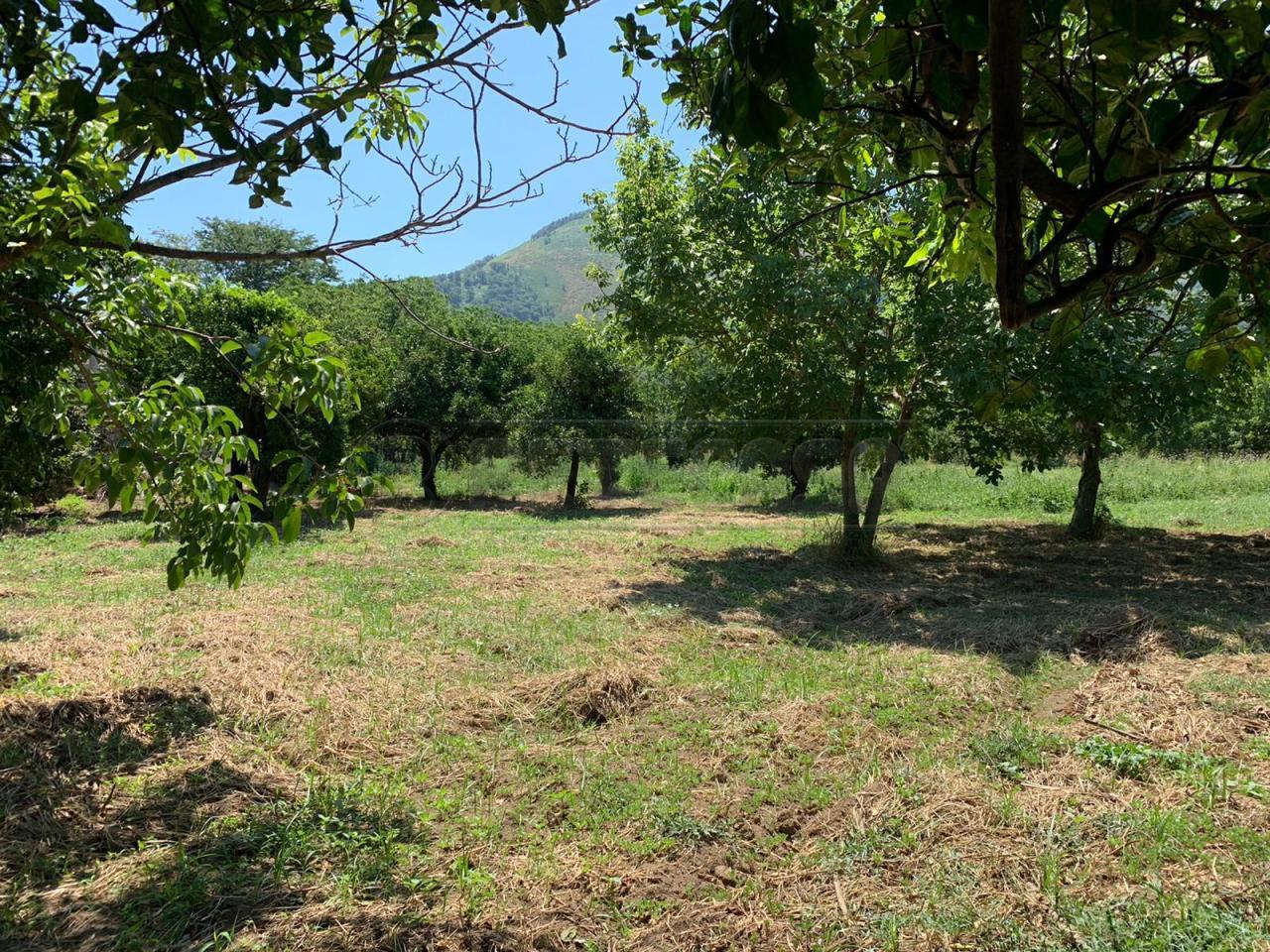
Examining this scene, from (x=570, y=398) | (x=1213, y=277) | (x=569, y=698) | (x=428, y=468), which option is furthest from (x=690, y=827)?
(x=428, y=468)

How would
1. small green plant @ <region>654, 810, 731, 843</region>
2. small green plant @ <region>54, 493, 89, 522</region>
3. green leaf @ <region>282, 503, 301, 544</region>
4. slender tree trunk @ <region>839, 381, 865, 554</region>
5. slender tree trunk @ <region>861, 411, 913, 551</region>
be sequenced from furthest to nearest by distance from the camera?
small green plant @ <region>54, 493, 89, 522</region>, slender tree trunk @ <region>861, 411, 913, 551</region>, slender tree trunk @ <region>839, 381, 865, 554</region>, small green plant @ <region>654, 810, 731, 843</region>, green leaf @ <region>282, 503, 301, 544</region>

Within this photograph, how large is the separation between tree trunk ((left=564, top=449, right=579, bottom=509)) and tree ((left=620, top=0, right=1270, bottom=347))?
11.7 m

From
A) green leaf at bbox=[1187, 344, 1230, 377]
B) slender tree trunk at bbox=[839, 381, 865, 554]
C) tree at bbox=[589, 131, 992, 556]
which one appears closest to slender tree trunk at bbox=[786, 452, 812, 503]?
tree at bbox=[589, 131, 992, 556]

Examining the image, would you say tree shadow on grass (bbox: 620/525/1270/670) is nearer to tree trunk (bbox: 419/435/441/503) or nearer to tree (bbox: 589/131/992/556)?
tree (bbox: 589/131/992/556)

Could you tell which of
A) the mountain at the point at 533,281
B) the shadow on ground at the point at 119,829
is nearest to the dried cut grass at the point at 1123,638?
the shadow on ground at the point at 119,829

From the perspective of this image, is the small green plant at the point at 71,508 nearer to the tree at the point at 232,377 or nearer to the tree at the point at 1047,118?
the tree at the point at 232,377

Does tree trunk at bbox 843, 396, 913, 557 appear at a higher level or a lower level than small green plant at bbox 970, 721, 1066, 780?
higher

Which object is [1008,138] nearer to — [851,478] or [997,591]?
[997,591]

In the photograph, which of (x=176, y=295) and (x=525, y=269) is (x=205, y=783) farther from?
(x=525, y=269)

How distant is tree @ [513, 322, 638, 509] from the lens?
45.6 feet

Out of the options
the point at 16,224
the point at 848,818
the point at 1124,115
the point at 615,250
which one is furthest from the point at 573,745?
the point at 615,250

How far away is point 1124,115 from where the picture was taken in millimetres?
1342

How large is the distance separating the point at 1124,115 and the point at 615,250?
8.72 m

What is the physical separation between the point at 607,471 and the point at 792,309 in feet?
18.5
